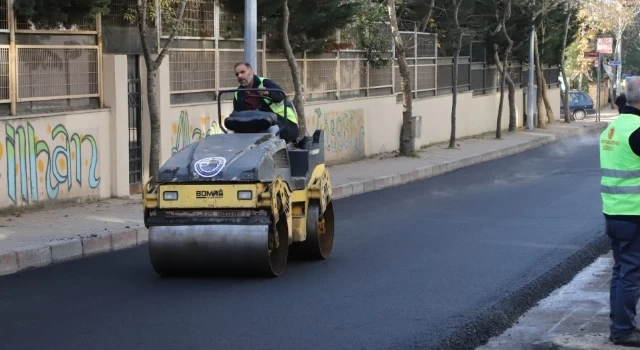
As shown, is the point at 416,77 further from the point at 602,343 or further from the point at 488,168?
the point at 602,343

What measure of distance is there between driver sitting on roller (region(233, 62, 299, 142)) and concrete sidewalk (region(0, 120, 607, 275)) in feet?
8.61

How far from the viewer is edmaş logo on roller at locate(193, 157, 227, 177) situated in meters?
9.74

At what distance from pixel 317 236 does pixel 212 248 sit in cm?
161

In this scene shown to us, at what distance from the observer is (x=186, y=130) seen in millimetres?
19156

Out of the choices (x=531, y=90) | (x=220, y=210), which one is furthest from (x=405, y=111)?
(x=220, y=210)

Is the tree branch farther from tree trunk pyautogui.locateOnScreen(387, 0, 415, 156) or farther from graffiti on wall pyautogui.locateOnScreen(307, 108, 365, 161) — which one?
tree trunk pyautogui.locateOnScreen(387, 0, 415, 156)

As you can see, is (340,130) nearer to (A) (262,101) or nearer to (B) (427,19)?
(B) (427,19)

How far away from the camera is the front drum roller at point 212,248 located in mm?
9797

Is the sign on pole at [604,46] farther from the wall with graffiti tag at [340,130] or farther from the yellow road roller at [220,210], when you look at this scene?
the yellow road roller at [220,210]

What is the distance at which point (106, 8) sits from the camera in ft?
53.2

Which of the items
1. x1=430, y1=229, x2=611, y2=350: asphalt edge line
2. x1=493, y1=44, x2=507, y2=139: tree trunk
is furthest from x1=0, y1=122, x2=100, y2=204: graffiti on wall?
x1=493, y1=44, x2=507, y2=139: tree trunk

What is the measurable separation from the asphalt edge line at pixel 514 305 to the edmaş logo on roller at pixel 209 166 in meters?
2.67

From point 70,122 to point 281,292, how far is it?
751cm

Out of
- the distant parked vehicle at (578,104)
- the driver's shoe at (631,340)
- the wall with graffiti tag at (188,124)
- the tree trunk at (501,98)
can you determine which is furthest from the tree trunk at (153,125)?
the distant parked vehicle at (578,104)
